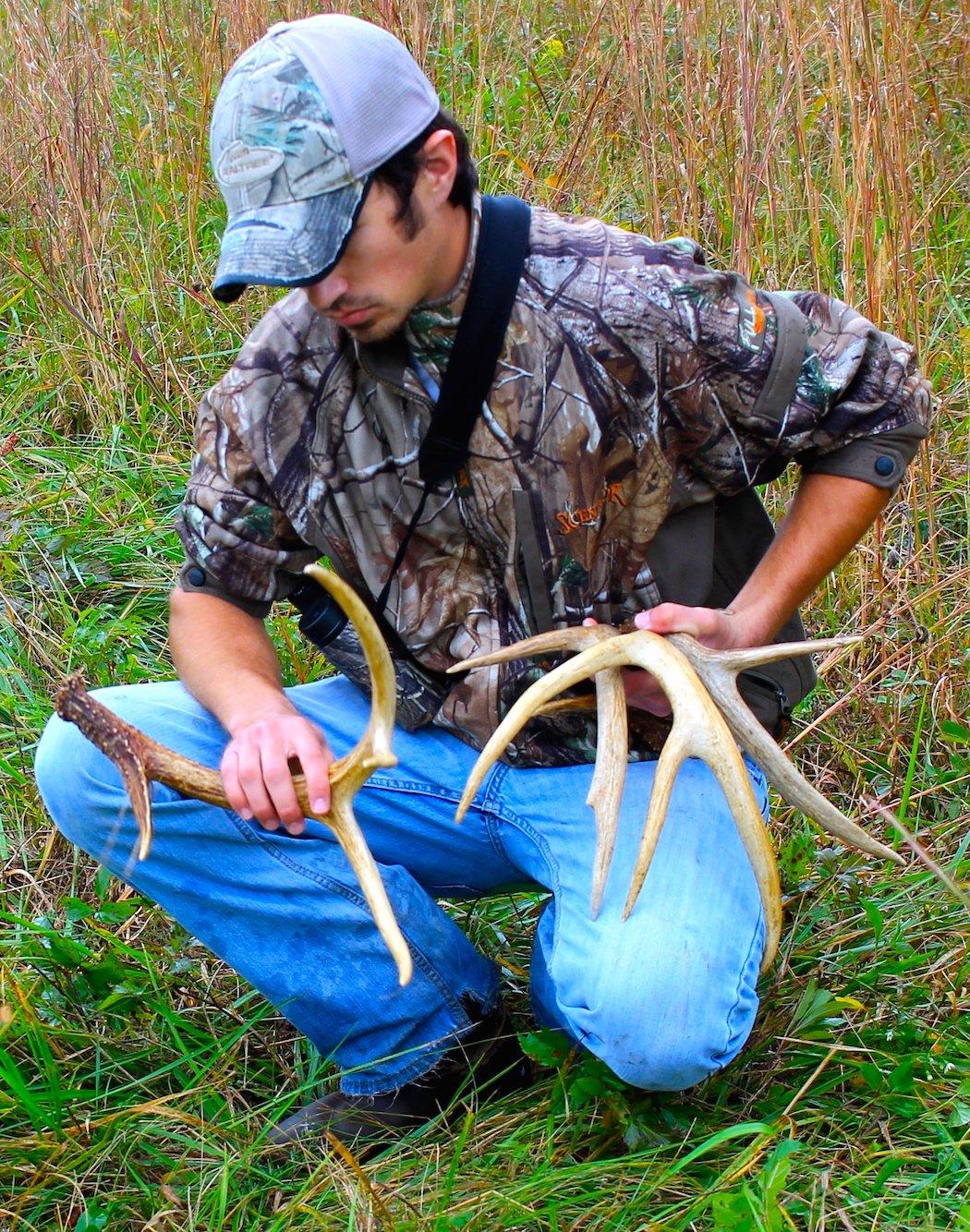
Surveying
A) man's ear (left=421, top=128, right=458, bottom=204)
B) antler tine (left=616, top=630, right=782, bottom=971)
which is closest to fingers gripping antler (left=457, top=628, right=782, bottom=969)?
antler tine (left=616, top=630, right=782, bottom=971)

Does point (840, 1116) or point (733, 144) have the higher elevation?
point (733, 144)

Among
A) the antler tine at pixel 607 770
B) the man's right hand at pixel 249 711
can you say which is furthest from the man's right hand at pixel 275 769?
the antler tine at pixel 607 770

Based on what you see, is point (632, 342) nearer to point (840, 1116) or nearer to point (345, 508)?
point (345, 508)

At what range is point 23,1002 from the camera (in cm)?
248

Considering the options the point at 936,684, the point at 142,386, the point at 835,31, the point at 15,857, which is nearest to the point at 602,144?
the point at 835,31

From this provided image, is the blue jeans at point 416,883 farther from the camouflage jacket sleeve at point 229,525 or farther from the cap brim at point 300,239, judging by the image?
the cap brim at point 300,239

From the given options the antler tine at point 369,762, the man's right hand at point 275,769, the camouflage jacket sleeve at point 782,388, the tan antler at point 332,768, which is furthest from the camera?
the camouflage jacket sleeve at point 782,388

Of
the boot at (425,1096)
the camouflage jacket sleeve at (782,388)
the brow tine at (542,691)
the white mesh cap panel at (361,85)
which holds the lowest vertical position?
the boot at (425,1096)

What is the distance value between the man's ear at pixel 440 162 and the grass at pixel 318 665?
136 cm

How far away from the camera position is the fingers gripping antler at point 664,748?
200 cm

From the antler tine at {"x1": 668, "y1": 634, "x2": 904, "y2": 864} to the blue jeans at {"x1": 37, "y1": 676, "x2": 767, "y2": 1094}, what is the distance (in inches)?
7.9

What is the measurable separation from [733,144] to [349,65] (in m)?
1.93

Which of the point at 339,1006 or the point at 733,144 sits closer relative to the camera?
the point at 339,1006

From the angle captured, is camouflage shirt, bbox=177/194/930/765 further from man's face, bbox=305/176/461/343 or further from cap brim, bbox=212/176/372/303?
cap brim, bbox=212/176/372/303
